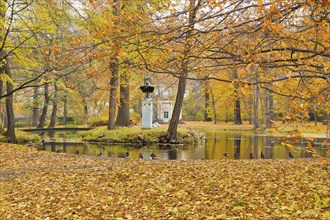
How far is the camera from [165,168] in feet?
24.8

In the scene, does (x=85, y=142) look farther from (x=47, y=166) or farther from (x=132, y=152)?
(x=47, y=166)

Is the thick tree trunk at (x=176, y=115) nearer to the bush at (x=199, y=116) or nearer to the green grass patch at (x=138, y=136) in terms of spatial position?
the green grass patch at (x=138, y=136)

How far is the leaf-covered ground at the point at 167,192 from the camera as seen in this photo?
4141mm

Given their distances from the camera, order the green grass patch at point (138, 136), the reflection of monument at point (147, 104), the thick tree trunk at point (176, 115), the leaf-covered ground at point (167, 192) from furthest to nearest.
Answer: the reflection of monument at point (147, 104), the green grass patch at point (138, 136), the thick tree trunk at point (176, 115), the leaf-covered ground at point (167, 192)

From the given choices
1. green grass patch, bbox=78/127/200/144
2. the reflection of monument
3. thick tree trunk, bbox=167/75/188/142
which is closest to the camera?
thick tree trunk, bbox=167/75/188/142

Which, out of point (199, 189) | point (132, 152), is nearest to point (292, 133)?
point (199, 189)

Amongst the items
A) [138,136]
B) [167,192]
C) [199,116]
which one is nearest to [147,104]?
[138,136]

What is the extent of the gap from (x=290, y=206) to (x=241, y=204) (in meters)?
0.60

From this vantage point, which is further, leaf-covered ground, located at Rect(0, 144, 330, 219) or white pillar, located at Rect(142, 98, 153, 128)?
white pillar, located at Rect(142, 98, 153, 128)

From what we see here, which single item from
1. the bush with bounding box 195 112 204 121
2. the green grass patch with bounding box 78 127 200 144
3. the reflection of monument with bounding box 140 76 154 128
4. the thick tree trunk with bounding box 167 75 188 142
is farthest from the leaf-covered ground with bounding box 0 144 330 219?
the bush with bounding box 195 112 204 121

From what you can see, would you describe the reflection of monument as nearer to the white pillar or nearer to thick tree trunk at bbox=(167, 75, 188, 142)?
the white pillar

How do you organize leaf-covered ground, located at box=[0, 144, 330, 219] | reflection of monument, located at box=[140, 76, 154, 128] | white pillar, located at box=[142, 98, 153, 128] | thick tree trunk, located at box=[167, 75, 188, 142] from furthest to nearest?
1. white pillar, located at box=[142, 98, 153, 128]
2. reflection of monument, located at box=[140, 76, 154, 128]
3. thick tree trunk, located at box=[167, 75, 188, 142]
4. leaf-covered ground, located at box=[0, 144, 330, 219]

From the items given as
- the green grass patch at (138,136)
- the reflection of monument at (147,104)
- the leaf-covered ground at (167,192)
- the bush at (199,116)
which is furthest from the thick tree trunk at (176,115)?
the bush at (199,116)

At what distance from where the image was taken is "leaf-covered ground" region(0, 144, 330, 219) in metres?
4.14
